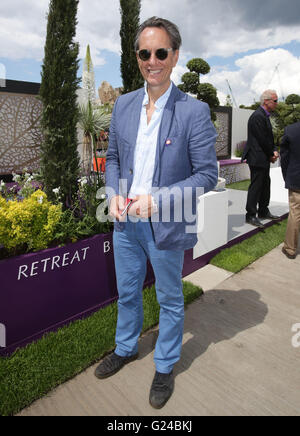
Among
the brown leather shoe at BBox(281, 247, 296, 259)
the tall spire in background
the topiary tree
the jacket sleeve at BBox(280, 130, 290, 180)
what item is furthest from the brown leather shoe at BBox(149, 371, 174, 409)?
the topiary tree

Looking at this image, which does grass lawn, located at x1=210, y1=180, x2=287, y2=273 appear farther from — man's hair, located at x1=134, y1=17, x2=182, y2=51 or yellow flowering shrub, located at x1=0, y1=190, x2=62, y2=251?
man's hair, located at x1=134, y1=17, x2=182, y2=51

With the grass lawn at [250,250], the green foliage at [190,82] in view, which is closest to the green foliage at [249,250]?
the grass lawn at [250,250]

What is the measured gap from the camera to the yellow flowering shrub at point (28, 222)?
2.39 metres

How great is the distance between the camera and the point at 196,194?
1887 millimetres

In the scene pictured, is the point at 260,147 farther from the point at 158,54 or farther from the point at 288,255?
the point at 158,54

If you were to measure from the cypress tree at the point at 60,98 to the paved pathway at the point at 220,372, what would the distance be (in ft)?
6.13

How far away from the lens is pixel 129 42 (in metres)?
3.90

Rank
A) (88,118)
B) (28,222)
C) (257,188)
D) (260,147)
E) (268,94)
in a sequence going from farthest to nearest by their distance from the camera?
(257,188) → (260,147) → (268,94) → (88,118) → (28,222)

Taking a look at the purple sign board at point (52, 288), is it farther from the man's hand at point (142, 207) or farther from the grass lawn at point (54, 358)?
the man's hand at point (142, 207)

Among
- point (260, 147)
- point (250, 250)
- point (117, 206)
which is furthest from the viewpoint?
point (260, 147)

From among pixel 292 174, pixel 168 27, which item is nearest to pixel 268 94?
pixel 292 174

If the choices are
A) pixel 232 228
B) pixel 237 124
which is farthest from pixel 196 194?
pixel 237 124

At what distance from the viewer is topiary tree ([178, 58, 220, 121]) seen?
30.0 feet

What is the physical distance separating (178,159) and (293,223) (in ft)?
10.3
